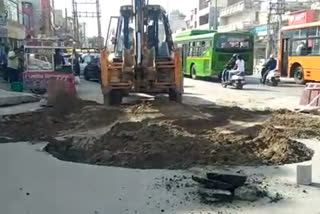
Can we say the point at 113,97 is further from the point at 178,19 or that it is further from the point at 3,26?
the point at 178,19

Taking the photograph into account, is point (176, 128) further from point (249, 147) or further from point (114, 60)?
point (114, 60)

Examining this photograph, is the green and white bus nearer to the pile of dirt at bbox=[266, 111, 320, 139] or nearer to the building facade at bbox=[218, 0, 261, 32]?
the pile of dirt at bbox=[266, 111, 320, 139]

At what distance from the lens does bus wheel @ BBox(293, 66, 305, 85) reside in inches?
1041

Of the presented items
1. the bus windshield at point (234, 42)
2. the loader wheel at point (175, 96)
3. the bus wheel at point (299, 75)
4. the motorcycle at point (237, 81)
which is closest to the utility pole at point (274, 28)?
the bus windshield at point (234, 42)

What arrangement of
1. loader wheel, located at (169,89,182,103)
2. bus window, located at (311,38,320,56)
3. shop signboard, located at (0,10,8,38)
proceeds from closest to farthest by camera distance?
loader wheel, located at (169,89,182,103)
bus window, located at (311,38,320,56)
shop signboard, located at (0,10,8,38)

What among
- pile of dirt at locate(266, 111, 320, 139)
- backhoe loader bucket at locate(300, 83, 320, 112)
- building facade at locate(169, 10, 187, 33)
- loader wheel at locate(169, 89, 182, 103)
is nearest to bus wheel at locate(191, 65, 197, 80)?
loader wheel at locate(169, 89, 182, 103)

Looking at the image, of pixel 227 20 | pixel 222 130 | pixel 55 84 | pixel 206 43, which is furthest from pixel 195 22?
pixel 222 130

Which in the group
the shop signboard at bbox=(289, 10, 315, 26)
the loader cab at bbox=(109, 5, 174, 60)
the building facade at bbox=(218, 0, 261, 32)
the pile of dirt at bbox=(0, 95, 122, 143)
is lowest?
the pile of dirt at bbox=(0, 95, 122, 143)

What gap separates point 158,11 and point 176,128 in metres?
6.75

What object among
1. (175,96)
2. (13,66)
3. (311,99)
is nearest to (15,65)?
(13,66)

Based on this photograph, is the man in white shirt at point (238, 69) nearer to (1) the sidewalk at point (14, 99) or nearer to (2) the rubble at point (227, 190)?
(1) the sidewalk at point (14, 99)

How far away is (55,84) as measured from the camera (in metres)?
17.8

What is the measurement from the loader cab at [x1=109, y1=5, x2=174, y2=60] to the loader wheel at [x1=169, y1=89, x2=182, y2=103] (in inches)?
42.5

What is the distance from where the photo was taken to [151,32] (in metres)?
15.8
